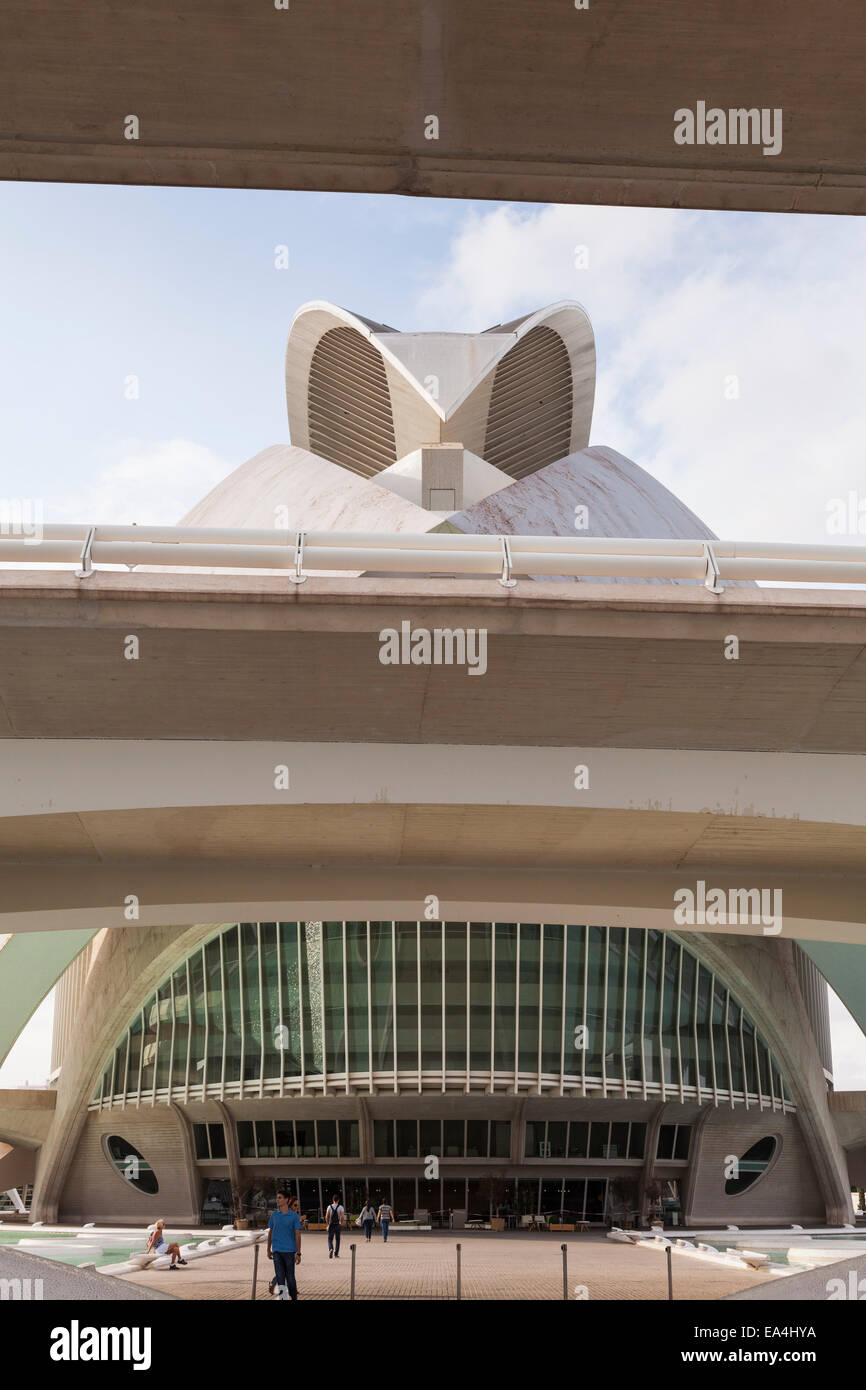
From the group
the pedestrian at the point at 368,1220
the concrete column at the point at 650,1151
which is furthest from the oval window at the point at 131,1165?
the concrete column at the point at 650,1151

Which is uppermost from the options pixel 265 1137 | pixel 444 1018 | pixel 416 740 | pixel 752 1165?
pixel 416 740

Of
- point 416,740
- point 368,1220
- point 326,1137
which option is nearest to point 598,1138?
point 326,1137

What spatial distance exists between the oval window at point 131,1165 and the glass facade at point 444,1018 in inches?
106

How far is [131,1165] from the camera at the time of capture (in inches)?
1697

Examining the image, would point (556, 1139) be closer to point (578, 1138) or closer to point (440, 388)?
point (578, 1138)

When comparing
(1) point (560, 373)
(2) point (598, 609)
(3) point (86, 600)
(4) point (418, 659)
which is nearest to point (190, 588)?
(3) point (86, 600)

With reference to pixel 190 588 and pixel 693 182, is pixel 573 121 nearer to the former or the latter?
pixel 693 182

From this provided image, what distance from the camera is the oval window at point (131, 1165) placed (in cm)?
4272

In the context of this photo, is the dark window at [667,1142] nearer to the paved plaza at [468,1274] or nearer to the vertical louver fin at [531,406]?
the paved plaza at [468,1274]

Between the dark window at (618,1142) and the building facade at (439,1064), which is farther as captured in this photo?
the dark window at (618,1142)

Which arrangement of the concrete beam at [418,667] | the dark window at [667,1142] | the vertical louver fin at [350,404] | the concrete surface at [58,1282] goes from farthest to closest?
the vertical louver fin at [350,404] < the dark window at [667,1142] < the concrete surface at [58,1282] < the concrete beam at [418,667]

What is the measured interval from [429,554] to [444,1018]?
31.5m
